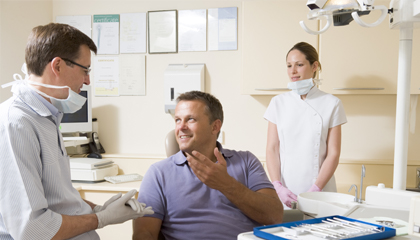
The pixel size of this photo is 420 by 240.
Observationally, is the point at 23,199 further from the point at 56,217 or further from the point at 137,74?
the point at 137,74

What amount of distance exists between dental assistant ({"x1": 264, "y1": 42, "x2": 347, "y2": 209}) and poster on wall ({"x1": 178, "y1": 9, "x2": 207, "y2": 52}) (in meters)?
1.17

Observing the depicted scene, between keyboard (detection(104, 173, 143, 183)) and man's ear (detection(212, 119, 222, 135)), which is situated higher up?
man's ear (detection(212, 119, 222, 135))

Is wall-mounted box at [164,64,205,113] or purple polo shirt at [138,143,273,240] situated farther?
wall-mounted box at [164,64,205,113]

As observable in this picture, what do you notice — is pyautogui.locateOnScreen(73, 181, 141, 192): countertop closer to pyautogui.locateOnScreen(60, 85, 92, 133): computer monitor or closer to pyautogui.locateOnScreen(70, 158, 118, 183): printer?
pyautogui.locateOnScreen(70, 158, 118, 183): printer

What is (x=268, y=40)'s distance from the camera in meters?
2.90

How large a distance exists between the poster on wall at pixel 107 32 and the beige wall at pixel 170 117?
65 millimetres

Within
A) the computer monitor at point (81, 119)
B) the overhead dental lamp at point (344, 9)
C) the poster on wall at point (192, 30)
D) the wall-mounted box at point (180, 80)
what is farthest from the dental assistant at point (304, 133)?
the computer monitor at point (81, 119)

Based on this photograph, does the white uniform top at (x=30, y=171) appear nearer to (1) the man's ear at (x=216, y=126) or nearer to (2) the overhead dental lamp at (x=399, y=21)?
(1) the man's ear at (x=216, y=126)

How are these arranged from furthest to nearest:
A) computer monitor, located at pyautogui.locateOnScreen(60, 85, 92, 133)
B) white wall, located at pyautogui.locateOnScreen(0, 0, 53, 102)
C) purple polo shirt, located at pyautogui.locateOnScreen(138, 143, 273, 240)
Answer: computer monitor, located at pyautogui.locateOnScreen(60, 85, 92, 133) < white wall, located at pyautogui.locateOnScreen(0, 0, 53, 102) < purple polo shirt, located at pyautogui.locateOnScreen(138, 143, 273, 240)

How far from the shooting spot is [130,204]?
1.47 metres

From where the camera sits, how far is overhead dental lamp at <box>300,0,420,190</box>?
132cm

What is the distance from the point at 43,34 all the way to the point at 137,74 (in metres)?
2.12

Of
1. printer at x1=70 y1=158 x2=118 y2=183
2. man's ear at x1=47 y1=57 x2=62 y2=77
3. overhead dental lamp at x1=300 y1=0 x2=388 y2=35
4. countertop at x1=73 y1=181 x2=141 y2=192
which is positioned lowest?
countertop at x1=73 y1=181 x2=141 y2=192

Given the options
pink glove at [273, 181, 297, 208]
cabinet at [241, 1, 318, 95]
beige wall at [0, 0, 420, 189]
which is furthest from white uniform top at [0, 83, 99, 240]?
beige wall at [0, 0, 420, 189]
